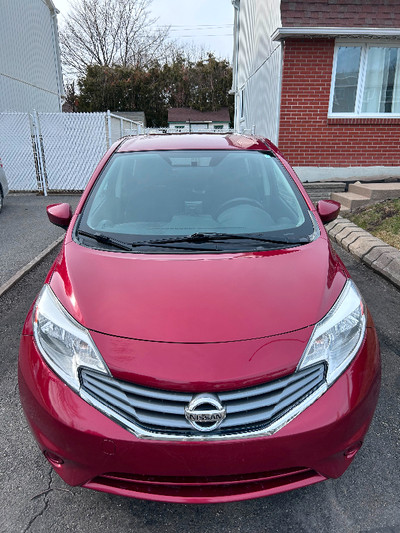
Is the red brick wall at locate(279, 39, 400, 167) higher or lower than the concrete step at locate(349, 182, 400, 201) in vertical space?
higher

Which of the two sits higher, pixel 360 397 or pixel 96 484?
pixel 360 397

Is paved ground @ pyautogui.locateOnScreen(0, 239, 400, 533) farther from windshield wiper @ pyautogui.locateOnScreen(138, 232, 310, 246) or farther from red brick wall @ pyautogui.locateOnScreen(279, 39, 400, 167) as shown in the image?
red brick wall @ pyautogui.locateOnScreen(279, 39, 400, 167)

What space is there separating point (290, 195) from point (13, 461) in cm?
237

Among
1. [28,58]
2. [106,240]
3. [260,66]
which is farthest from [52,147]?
[28,58]

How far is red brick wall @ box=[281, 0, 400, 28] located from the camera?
7.71 meters

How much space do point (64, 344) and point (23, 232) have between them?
5724 millimetres

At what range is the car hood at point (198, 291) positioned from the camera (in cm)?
166

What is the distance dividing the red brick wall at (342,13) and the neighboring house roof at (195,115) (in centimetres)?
3055

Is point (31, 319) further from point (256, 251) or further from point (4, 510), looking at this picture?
point (256, 251)

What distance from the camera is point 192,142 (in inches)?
123

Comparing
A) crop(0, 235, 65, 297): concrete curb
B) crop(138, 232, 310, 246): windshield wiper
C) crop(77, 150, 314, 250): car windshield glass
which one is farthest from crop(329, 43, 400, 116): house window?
crop(138, 232, 310, 246): windshield wiper

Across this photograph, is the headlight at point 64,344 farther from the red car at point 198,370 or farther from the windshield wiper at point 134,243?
the windshield wiper at point 134,243

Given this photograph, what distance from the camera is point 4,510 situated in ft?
6.07

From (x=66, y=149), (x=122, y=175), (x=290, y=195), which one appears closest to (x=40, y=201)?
(x=66, y=149)
